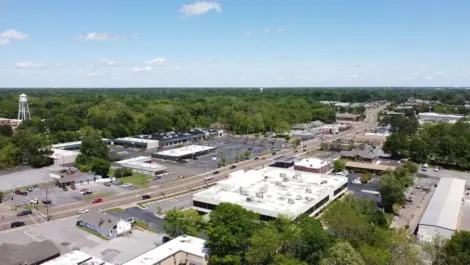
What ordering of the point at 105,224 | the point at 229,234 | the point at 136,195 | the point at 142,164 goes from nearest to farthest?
1. the point at 229,234
2. the point at 105,224
3. the point at 136,195
4. the point at 142,164

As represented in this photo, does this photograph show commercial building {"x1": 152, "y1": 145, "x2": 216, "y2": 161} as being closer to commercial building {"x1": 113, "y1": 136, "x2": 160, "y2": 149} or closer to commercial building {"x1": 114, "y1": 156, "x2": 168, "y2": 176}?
commercial building {"x1": 114, "y1": 156, "x2": 168, "y2": 176}

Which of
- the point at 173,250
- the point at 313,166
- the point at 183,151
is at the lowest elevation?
the point at 173,250

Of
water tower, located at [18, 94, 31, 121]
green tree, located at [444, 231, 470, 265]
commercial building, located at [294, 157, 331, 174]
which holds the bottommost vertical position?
commercial building, located at [294, 157, 331, 174]

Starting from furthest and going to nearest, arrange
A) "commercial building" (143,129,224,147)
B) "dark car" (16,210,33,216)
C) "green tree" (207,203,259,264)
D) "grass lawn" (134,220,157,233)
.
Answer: "commercial building" (143,129,224,147) → "dark car" (16,210,33,216) → "grass lawn" (134,220,157,233) → "green tree" (207,203,259,264)

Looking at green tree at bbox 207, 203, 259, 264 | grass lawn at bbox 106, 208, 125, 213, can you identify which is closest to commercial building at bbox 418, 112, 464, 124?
grass lawn at bbox 106, 208, 125, 213

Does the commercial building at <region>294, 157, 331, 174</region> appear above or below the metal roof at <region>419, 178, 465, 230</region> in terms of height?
above

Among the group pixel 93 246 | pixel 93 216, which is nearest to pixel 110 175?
pixel 93 216

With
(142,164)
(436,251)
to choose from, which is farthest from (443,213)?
(142,164)

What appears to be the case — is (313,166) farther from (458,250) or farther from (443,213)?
(458,250)
